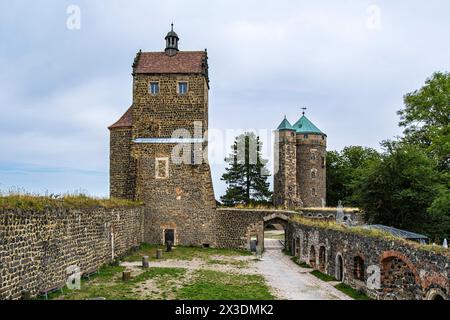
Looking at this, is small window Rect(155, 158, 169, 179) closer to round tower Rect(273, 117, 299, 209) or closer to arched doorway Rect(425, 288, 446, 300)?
round tower Rect(273, 117, 299, 209)

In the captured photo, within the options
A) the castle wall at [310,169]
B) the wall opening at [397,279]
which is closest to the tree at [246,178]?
the castle wall at [310,169]

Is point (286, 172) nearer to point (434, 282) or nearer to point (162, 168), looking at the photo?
point (162, 168)

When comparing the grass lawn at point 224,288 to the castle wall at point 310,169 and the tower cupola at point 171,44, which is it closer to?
the tower cupola at point 171,44

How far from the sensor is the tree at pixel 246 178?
51469 millimetres

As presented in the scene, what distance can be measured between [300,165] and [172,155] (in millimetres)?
19743

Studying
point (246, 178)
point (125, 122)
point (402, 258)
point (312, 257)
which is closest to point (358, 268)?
point (402, 258)

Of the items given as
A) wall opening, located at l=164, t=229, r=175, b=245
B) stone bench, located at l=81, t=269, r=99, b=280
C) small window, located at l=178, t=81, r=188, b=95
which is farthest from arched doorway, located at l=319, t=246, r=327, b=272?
small window, located at l=178, t=81, r=188, b=95

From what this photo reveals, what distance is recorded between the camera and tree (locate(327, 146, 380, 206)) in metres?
54.0

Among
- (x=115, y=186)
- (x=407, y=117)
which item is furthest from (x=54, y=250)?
(x=407, y=117)

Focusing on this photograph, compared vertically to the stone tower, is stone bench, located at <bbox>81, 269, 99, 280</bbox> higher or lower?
lower

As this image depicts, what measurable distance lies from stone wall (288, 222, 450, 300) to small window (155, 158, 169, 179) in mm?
12038

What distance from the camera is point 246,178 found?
52.6 m

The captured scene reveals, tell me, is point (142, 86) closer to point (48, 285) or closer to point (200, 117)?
point (200, 117)

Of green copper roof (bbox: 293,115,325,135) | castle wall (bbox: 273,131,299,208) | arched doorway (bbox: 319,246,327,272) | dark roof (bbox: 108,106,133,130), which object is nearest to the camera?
arched doorway (bbox: 319,246,327,272)
